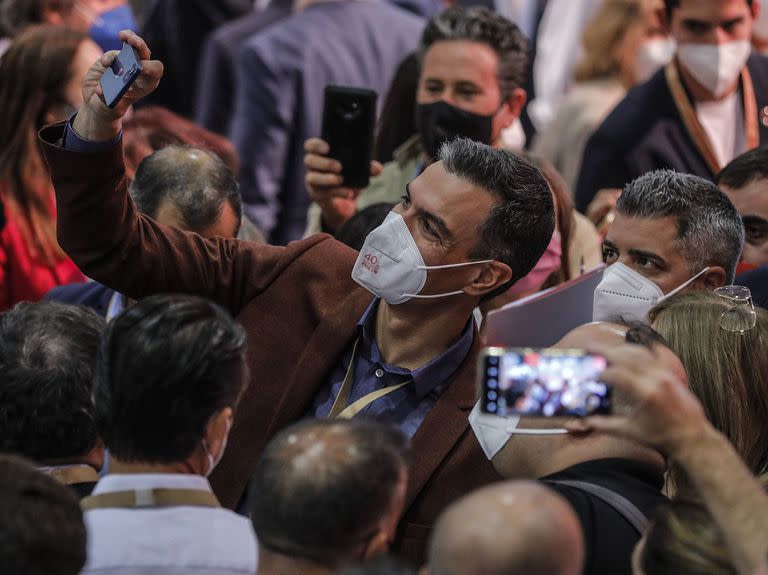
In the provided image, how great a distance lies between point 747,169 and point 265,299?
1.99 meters

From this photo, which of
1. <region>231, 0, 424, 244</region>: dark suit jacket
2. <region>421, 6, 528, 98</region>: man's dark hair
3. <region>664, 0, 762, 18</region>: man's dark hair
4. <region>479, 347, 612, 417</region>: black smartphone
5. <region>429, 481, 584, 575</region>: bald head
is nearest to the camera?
<region>429, 481, 584, 575</region>: bald head

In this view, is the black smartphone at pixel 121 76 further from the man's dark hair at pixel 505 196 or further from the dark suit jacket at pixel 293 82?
the dark suit jacket at pixel 293 82

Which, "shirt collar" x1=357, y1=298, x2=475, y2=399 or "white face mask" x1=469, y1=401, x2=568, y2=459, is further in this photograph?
"shirt collar" x1=357, y1=298, x2=475, y2=399

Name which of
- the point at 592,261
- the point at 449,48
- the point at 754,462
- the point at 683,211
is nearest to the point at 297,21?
the point at 449,48

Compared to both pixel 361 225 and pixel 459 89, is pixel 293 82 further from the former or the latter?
pixel 361 225

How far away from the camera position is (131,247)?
3.81m

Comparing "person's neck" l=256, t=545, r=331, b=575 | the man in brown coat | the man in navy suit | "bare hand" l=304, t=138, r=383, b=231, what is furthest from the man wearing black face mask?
"person's neck" l=256, t=545, r=331, b=575

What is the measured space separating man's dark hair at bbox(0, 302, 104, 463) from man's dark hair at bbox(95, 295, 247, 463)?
294 mm

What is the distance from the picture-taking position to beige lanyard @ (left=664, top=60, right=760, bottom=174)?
6.07m

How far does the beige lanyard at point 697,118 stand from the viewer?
6.07 m

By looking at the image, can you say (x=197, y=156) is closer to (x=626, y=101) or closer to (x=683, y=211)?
(x=683, y=211)

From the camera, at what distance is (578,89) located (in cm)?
783

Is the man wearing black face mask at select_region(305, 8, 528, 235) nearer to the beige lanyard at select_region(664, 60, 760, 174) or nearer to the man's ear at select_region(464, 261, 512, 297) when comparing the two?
the beige lanyard at select_region(664, 60, 760, 174)

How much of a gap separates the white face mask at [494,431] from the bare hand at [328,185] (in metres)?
1.74
